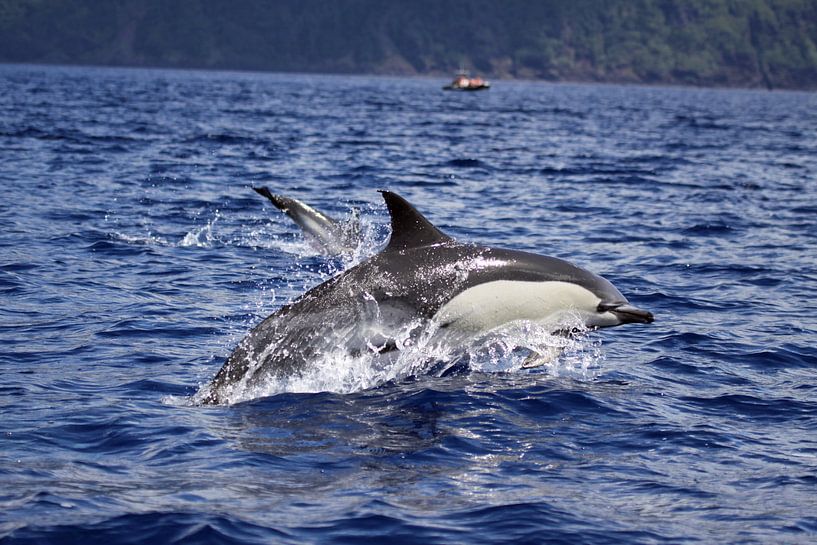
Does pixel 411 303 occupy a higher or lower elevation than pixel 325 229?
lower

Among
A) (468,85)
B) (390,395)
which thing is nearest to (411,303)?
(390,395)

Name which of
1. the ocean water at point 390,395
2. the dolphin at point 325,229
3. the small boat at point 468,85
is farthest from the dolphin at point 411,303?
the small boat at point 468,85

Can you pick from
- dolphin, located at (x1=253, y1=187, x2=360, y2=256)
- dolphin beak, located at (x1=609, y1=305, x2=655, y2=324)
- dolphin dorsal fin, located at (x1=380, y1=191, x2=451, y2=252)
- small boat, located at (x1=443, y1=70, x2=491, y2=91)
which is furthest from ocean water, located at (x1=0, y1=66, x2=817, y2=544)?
small boat, located at (x1=443, y1=70, x2=491, y2=91)

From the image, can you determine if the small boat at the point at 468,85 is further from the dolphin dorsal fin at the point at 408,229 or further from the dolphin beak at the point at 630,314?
the dolphin dorsal fin at the point at 408,229

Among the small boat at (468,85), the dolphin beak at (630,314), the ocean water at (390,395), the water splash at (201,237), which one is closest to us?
the ocean water at (390,395)

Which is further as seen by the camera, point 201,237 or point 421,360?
point 201,237

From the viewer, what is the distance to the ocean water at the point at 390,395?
7.00 m

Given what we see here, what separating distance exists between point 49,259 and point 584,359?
754 cm

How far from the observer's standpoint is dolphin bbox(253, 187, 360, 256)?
16.2 meters

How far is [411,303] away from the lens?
30.8ft

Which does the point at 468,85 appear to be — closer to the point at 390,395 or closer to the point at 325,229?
the point at 325,229

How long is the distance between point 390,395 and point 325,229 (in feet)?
23.6

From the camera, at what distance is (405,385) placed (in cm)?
986

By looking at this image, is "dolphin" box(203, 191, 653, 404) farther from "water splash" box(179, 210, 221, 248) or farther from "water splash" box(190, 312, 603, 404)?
"water splash" box(179, 210, 221, 248)
